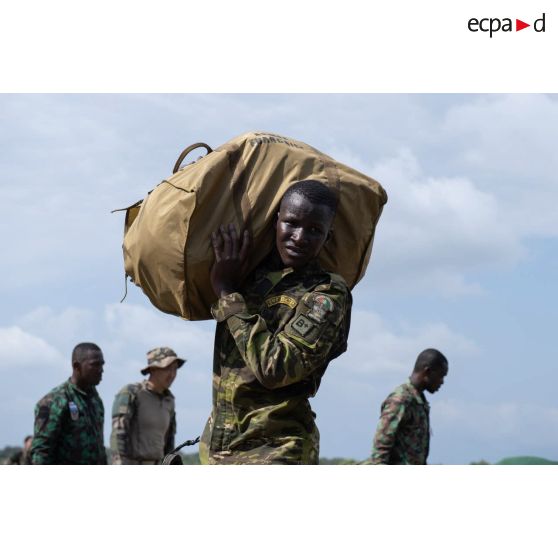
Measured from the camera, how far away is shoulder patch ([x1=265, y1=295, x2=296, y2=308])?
3.85 metres

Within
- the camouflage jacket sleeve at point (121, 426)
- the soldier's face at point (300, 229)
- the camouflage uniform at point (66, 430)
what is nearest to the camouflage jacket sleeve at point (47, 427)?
the camouflage uniform at point (66, 430)

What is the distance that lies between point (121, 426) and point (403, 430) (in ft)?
8.79

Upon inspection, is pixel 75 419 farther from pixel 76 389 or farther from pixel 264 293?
pixel 264 293

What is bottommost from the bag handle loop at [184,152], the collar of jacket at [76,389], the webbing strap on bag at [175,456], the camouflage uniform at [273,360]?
the webbing strap on bag at [175,456]

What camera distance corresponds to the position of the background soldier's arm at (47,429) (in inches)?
290

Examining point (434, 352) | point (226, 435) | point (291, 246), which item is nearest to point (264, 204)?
point (291, 246)

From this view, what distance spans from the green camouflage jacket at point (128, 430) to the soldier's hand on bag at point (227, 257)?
17.0 feet

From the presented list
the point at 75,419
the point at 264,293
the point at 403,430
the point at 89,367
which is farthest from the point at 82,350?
the point at 264,293

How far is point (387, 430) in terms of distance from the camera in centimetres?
823

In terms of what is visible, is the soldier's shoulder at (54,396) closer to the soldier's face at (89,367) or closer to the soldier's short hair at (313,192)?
the soldier's face at (89,367)

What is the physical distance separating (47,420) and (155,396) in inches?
70.8

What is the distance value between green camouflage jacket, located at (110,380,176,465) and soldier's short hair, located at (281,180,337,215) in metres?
5.39

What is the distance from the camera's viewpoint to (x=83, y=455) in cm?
755

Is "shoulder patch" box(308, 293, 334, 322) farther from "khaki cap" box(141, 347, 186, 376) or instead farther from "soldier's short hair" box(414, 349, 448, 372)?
"khaki cap" box(141, 347, 186, 376)
